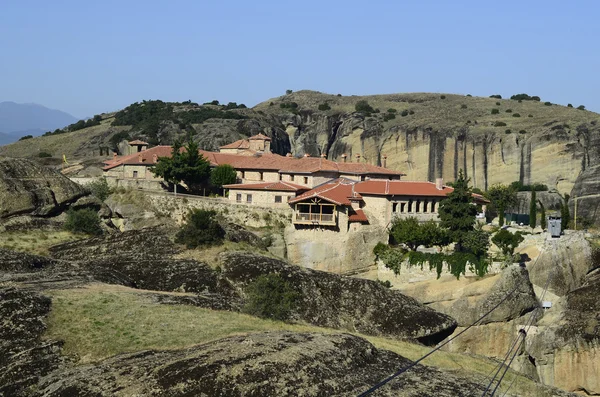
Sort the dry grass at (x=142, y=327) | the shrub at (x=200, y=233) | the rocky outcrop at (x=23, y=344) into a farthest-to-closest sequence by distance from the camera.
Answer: the shrub at (x=200, y=233)
the dry grass at (x=142, y=327)
the rocky outcrop at (x=23, y=344)

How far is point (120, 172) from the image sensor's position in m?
74.2

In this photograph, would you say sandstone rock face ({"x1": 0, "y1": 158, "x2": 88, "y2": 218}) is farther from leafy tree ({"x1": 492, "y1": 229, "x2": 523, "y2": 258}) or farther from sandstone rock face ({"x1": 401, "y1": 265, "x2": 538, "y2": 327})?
leafy tree ({"x1": 492, "y1": 229, "x2": 523, "y2": 258})

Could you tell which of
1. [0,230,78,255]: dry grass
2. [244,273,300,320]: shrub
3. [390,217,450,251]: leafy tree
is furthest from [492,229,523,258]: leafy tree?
[0,230,78,255]: dry grass

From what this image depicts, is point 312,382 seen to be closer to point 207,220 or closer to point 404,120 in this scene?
point 207,220

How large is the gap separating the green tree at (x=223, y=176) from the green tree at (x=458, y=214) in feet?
65.0

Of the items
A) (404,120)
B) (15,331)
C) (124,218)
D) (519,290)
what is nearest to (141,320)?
(15,331)

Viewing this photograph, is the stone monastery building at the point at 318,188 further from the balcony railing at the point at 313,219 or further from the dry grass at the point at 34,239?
the dry grass at the point at 34,239

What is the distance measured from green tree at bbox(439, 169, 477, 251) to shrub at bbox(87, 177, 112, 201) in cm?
2870

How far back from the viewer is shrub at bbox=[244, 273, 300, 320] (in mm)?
41438

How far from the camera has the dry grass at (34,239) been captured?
Result: 177ft

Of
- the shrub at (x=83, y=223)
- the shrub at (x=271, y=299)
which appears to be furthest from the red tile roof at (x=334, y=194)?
the shrub at (x=271, y=299)

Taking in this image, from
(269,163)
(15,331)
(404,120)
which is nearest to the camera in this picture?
(15,331)

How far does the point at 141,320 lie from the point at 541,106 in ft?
328

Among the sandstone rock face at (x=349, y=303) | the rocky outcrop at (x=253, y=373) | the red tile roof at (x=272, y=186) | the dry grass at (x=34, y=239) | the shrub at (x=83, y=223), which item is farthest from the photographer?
the red tile roof at (x=272, y=186)
